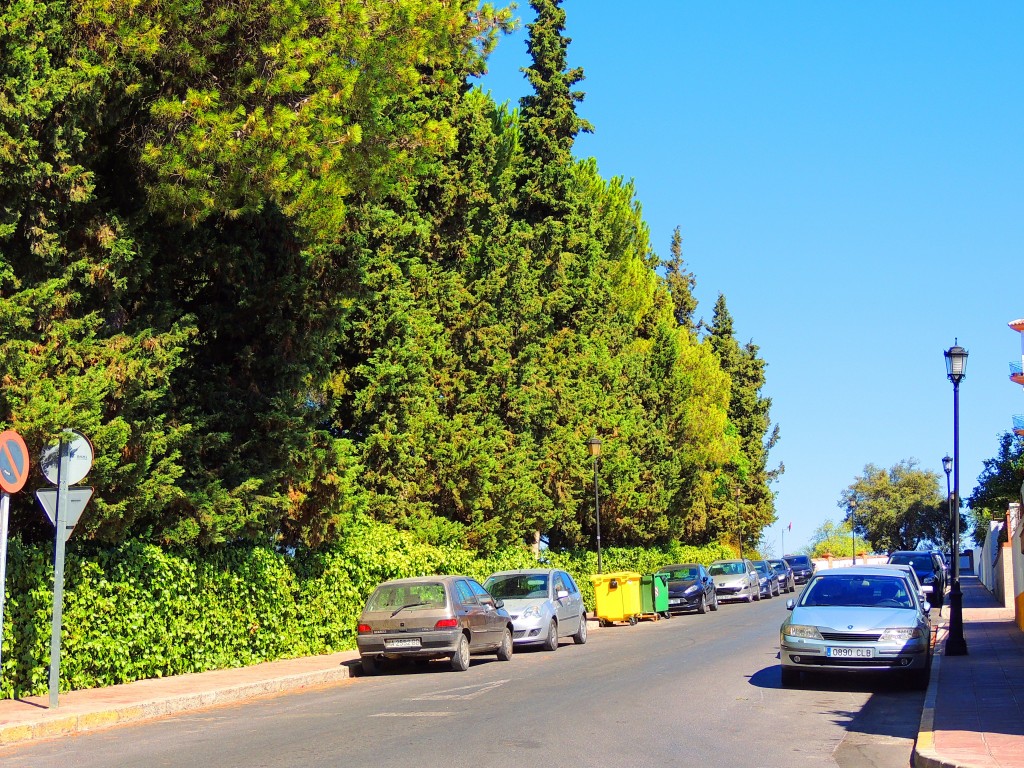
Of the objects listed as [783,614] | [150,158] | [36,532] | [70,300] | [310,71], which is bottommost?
[783,614]

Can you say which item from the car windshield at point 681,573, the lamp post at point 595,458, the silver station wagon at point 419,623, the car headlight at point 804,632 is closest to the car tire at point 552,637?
the silver station wagon at point 419,623

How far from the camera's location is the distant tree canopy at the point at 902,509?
123000 mm

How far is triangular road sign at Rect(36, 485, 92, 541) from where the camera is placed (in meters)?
13.6

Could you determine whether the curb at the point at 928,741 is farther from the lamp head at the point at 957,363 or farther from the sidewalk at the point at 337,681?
the lamp head at the point at 957,363

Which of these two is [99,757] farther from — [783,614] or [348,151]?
[783,614]

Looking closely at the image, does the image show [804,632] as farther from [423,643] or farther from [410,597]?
[410,597]

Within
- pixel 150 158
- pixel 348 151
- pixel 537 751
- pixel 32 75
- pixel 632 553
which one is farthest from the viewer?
pixel 632 553

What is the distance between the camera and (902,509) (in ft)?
406

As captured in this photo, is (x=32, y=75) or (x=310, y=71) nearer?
(x=32, y=75)

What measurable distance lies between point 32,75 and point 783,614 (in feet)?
94.1

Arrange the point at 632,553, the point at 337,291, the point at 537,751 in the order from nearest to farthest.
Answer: the point at 537,751 < the point at 337,291 < the point at 632,553

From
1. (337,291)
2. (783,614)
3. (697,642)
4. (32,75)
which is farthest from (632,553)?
(32,75)

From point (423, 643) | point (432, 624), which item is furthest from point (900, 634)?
point (423, 643)

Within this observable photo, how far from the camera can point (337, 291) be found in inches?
803
